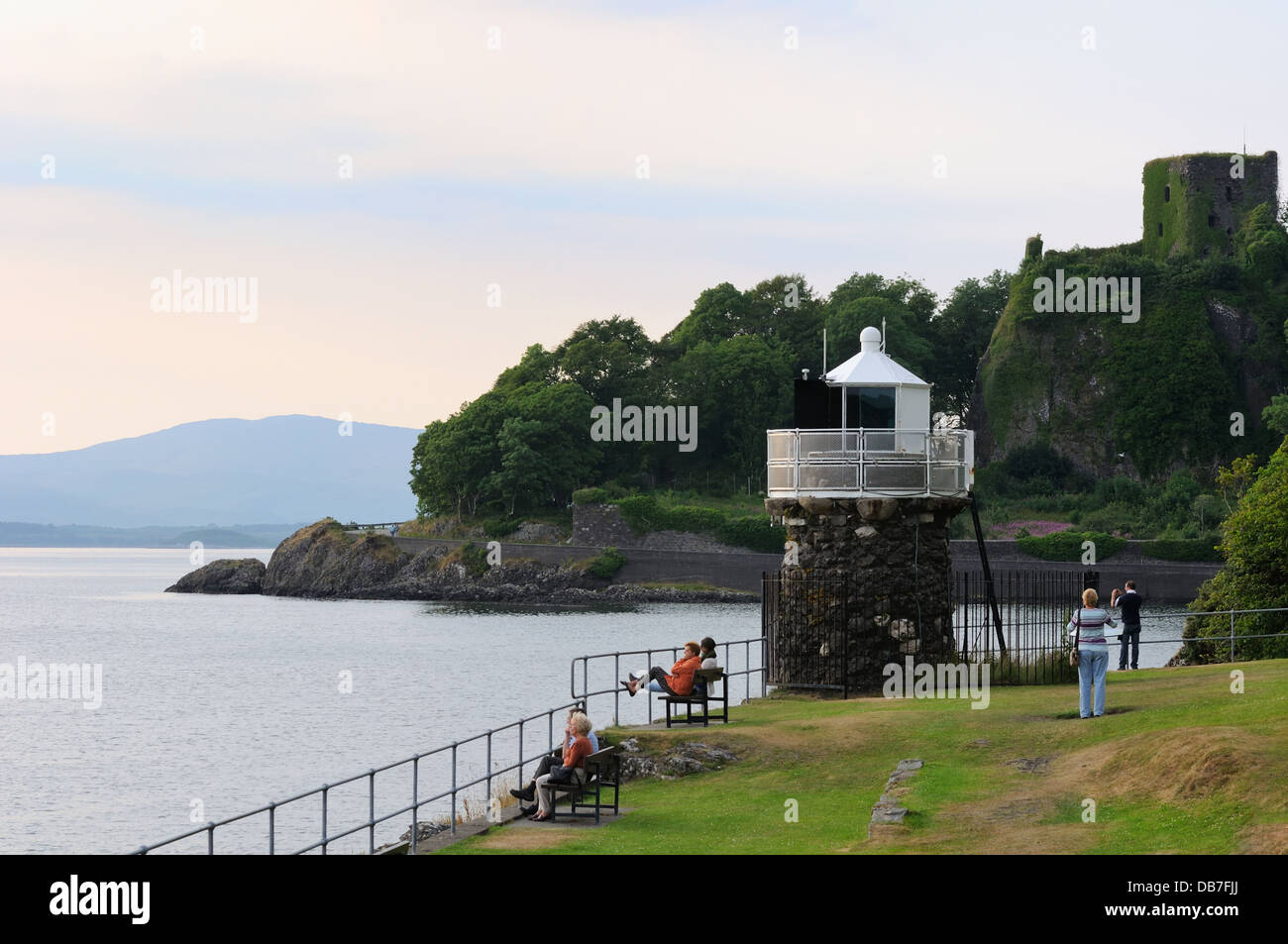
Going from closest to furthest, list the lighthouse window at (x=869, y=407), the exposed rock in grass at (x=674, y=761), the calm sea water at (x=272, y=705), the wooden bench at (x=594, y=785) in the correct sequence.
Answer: the wooden bench at (x=594, y=785), the exposed rock in grass at (x=674, y=761), the lighthouse window at (x=869, y=407), the calm sea water at (x=272, y=705)

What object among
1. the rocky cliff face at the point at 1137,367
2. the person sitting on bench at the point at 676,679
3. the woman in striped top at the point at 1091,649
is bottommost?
the person sitting on bench at the point at 676,679

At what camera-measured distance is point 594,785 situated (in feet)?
62.2

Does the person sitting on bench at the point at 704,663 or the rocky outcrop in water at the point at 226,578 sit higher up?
the person sitting on bench at the point at 704,663

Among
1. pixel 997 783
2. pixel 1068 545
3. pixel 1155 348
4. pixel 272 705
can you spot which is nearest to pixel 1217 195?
pixel 1155 348

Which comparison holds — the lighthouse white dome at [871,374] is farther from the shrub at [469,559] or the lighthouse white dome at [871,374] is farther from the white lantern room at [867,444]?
the shrub at [469,559]

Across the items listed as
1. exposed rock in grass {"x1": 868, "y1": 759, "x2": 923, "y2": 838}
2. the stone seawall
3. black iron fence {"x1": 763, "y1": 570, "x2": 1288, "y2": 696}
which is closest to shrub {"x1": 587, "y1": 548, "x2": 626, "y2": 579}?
the stone seawall

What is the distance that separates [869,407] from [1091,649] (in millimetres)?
10060

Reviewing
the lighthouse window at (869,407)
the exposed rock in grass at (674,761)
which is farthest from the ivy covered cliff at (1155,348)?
the exposed rock in grass at (674,761)

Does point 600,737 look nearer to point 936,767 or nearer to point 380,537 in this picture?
point 936,767

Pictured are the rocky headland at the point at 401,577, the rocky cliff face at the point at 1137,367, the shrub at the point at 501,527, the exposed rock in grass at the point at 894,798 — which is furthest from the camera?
the shrub at the point at 501,527

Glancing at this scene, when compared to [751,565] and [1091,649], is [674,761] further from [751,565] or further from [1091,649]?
[751,565]

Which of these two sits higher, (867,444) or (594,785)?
(867,444)

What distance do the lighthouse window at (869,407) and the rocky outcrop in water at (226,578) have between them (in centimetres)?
10538

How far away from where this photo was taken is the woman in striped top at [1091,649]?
20.7 meters
